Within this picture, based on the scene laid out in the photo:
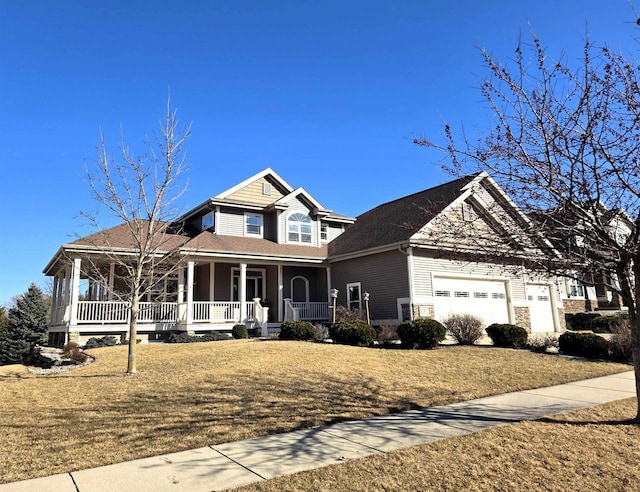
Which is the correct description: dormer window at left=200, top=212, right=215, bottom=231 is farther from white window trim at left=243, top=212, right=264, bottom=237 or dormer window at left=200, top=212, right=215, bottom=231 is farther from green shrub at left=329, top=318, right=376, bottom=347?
green shrub at left=329, top=318, right=376, bottom=347

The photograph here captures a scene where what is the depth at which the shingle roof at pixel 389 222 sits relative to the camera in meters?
19.2

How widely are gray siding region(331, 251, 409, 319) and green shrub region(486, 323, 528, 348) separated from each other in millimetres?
3834

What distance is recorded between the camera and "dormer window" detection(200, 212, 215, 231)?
74.2ft

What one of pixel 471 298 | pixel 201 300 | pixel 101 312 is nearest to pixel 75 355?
pixel 101 312

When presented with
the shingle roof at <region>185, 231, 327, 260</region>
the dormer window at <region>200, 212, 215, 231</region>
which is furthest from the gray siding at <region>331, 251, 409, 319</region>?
the dormer window at <region>200, 212, 215, 231</region>

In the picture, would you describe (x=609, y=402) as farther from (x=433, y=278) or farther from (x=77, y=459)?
(x=433, y=278)

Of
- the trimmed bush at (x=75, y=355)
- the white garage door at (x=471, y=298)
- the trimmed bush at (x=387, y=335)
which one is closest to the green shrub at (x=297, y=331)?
the trimmed bush at (x=387, y=335)

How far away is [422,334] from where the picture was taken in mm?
13703

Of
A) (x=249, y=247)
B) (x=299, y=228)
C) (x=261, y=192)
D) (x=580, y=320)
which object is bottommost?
(x=580, y=320)

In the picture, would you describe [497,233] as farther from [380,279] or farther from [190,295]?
[190,295]

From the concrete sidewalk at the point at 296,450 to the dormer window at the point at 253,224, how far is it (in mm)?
16411

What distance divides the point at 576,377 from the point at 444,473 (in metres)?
7.71

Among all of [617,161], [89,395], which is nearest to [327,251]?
[89,395]

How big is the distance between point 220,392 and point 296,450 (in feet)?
10.6
